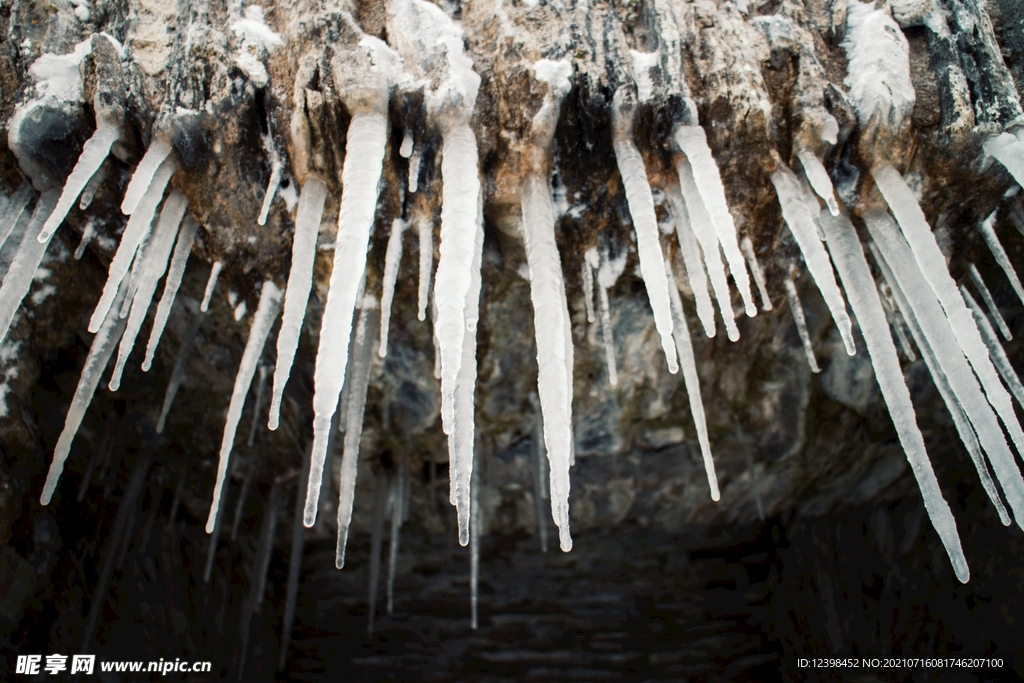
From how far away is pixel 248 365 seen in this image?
226 cm

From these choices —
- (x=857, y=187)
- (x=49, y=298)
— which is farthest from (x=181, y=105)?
(x=857, y=187)

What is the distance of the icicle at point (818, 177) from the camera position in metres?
1.92

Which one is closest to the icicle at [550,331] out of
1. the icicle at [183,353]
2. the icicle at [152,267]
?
the icicle at [152,267]

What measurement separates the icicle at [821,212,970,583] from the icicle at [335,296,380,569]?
173cm

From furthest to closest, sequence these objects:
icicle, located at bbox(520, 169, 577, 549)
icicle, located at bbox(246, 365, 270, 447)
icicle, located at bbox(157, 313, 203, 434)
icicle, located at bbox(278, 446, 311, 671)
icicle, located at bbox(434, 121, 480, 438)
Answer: icicle, located at bbox(278, 446, 311, 671) < icicle, located at bbox(246, 365, 270, 447) < icicle, located at bbox(157, 313, 203, 434) < icicle, located at bbox(520, 169, 577, 549) < icicle, located at bbox(434, 121, 480, 438)

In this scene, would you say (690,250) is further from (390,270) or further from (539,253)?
(390,270)

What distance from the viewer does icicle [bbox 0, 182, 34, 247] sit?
2102 mm

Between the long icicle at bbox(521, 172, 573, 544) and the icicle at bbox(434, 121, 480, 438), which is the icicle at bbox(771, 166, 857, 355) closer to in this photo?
the long icicle at bbox(521, 172, 573, 544)

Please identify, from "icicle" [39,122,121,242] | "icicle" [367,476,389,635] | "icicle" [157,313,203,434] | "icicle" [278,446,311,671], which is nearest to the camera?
"icicle" [39,122,121,242]

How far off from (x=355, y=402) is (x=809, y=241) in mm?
1681

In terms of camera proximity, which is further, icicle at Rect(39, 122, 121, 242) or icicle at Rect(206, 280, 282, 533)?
icicle at Rect(206, 280, 282, 533)

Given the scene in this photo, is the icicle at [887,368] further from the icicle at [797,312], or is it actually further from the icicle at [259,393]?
the icicle at [259,393]

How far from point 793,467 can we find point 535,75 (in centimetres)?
296

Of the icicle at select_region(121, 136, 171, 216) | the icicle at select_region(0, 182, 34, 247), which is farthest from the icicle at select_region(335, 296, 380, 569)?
the icicle at select_region(0, 182, 34, 247)
